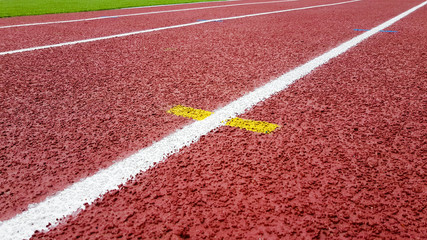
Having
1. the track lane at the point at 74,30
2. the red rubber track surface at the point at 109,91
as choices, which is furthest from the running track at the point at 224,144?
the track lane at the point at 74,30

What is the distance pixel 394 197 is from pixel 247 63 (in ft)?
7.59

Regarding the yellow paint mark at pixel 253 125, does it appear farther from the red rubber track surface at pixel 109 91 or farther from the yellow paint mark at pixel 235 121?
the red rubber track surface at pixel 109 91

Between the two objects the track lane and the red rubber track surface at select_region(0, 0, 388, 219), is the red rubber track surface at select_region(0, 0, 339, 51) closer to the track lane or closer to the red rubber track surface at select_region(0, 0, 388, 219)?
the track lane

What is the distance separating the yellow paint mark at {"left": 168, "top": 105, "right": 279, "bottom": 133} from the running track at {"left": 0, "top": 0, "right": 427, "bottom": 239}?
0.06 meters

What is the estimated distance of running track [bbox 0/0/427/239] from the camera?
4.36 ft

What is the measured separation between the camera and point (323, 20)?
21.8 feet

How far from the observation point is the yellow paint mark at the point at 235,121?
204 centimetres

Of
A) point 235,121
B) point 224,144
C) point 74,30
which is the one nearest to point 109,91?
point 235,121

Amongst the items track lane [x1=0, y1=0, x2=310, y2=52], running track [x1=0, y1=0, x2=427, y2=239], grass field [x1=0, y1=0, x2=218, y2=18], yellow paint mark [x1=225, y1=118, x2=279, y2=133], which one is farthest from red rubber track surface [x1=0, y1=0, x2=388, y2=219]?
grass field [x1=0, y1=0, x2=218, y2=18]

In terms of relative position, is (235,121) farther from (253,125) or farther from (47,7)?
(47,7)

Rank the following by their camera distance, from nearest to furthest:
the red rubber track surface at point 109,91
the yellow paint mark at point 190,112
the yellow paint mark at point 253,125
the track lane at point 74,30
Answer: the red rubber track surface at point 109,91 → the yellow paint mark at point 253,125 → the yellow paint mark at point 190,112 → the track lane at point 74,30

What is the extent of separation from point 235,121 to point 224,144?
0.99 ft

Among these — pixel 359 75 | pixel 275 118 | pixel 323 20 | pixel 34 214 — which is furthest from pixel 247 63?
pixel 323 20

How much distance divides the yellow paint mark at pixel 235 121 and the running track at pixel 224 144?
0.19ft
